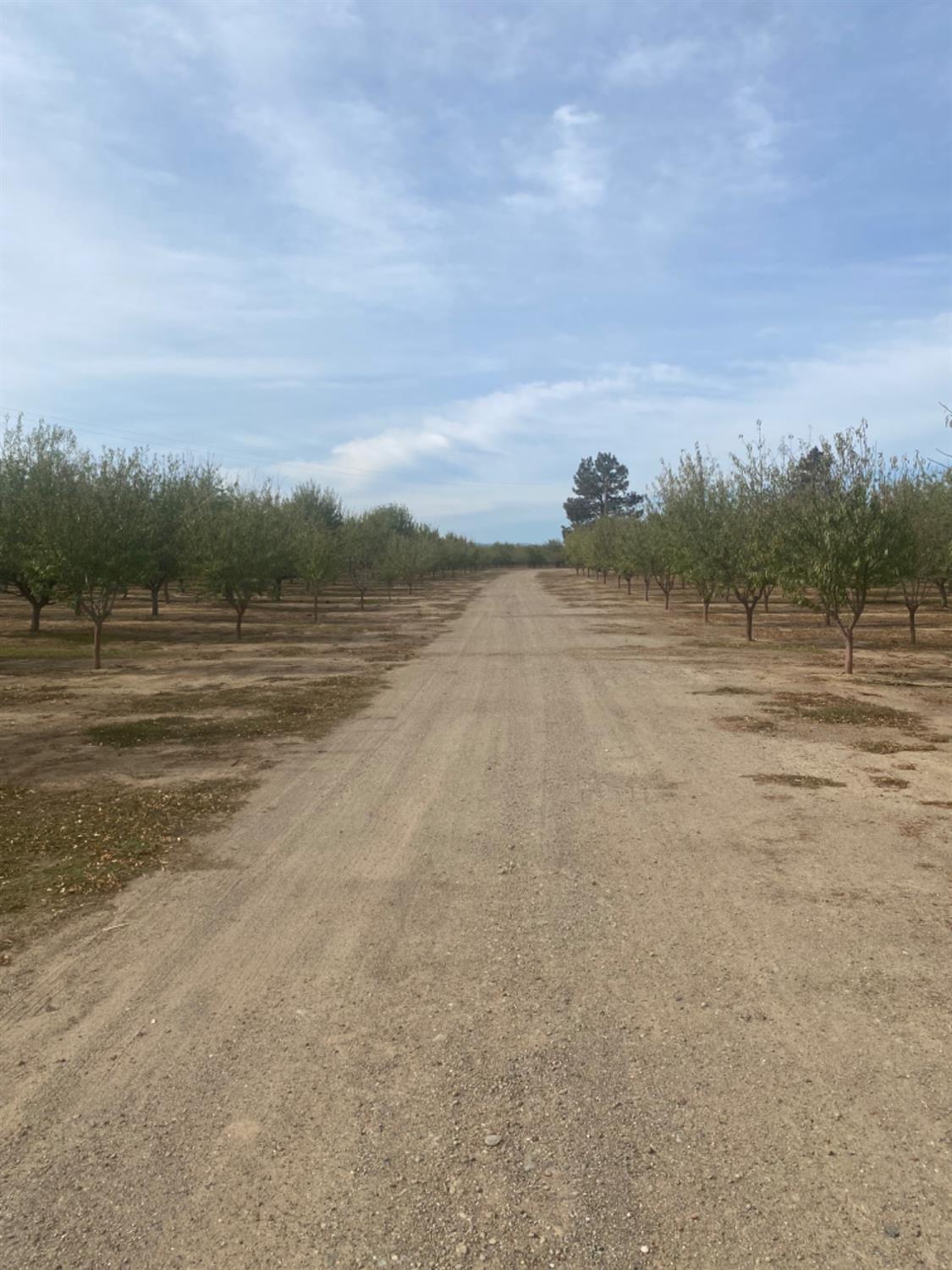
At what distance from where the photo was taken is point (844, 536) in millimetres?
17875

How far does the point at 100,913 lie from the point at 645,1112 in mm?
4308

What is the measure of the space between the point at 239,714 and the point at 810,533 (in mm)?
13059

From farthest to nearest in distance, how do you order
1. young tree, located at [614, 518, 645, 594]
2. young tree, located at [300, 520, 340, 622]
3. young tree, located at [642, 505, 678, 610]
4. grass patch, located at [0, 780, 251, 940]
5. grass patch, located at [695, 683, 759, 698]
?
1. young tree, located at [614, 518, 645, 594]
2. young tree, located at [300, 520, 340, 622]
3. young tree, located at [642, 505, 678, 610]
4. grass patch, located at [695, 683, 759, 698]
5. grass patch, located at [0, 780, 251, 940]

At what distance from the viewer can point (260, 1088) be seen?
4.00 m

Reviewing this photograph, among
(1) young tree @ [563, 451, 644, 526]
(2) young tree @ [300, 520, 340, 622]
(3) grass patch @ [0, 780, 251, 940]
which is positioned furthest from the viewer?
(1) young tree @ [563, 451, 644, 526]

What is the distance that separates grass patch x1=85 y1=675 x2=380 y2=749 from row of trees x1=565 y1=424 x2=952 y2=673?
10.5 m

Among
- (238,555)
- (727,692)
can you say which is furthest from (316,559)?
(727,692)

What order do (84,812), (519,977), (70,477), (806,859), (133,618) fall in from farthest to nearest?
(133,618) < (70,477) < (84,812) < (806,859) < (519,977)

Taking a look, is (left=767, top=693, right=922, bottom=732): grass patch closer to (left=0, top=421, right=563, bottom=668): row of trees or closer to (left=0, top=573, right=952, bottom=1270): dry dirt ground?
(left=0, top=573, right=952, bottom=1270): dry dirt ground

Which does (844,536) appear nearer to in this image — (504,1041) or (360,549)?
(504,1041)

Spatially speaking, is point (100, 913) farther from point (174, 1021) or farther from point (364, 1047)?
point (364, 1047)

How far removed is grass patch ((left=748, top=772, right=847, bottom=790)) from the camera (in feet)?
30.8

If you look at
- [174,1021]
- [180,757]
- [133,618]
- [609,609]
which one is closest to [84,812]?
[180,757]

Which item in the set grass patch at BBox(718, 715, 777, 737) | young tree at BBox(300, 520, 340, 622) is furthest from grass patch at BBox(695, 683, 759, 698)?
young tree at BBox(300, 520, 340, 622)
